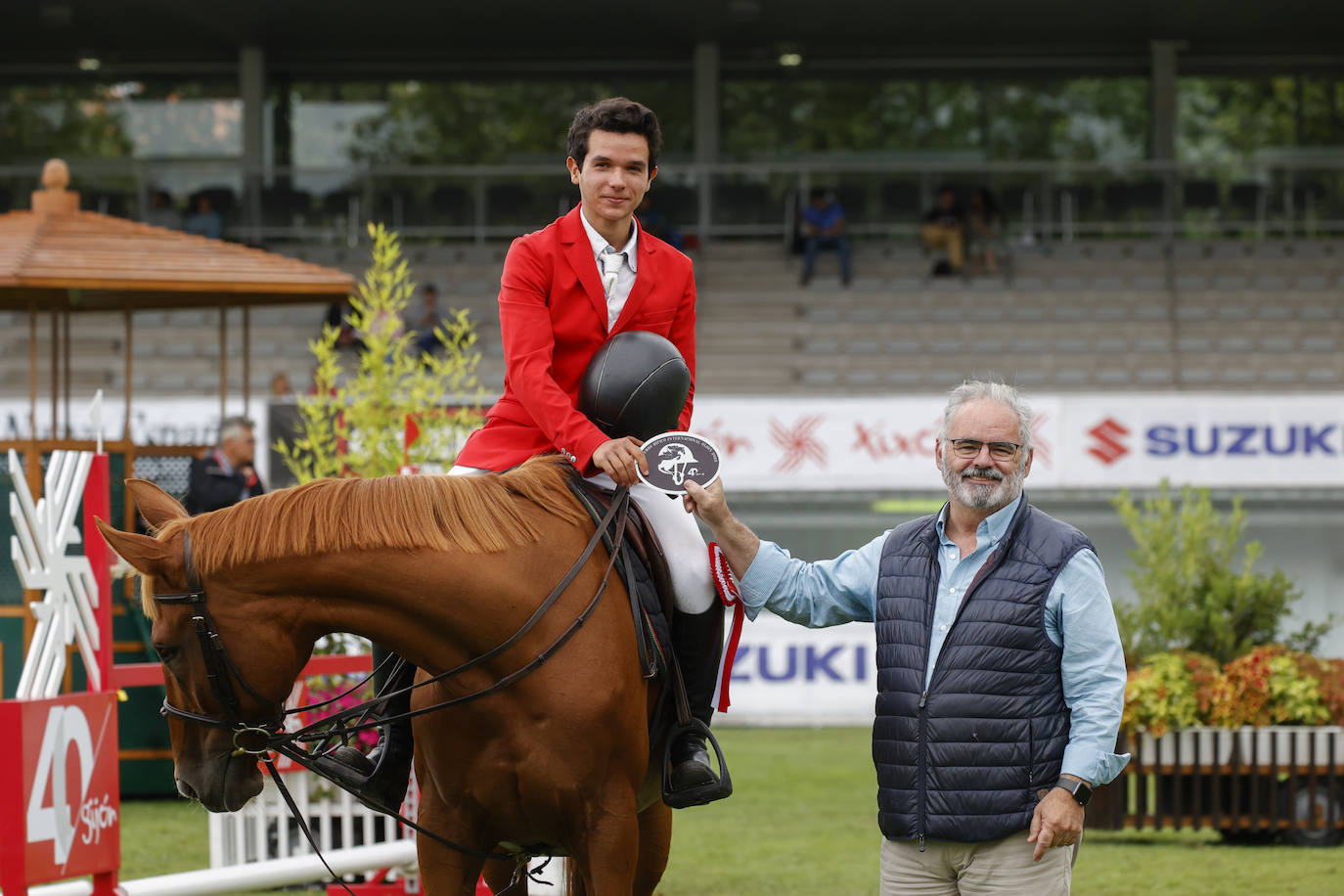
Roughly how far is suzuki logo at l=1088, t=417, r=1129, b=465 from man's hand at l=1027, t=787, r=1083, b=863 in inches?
460

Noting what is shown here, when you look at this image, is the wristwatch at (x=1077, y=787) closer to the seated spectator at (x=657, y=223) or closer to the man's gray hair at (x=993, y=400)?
the man's gray hair at (x=993, y=400)

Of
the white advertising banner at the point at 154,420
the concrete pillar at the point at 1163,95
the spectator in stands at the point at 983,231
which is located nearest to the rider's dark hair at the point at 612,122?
the white advertising banner at the point at 154,420

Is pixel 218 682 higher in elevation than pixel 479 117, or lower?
lower

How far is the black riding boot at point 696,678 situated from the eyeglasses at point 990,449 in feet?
2.64

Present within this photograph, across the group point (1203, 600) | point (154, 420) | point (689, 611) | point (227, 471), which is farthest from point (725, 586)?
point (154, 420)

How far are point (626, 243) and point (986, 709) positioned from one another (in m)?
1.53

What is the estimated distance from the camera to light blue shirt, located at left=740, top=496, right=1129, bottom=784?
357 centimetres

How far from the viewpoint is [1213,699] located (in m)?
8.38

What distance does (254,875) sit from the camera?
5.69 metres

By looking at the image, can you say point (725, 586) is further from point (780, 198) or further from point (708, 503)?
point (780, 198)

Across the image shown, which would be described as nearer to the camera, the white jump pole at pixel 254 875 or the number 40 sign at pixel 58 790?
the number 40 sign at pixel 58 790

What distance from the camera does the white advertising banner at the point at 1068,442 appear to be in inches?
575

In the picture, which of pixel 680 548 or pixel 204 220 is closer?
A: pixel 680 548

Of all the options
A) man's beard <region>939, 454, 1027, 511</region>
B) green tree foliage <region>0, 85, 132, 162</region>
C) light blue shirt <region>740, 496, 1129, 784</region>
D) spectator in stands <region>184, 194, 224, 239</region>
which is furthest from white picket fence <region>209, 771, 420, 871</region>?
green tree foliage <region>0, 85, 132, 162</region>
